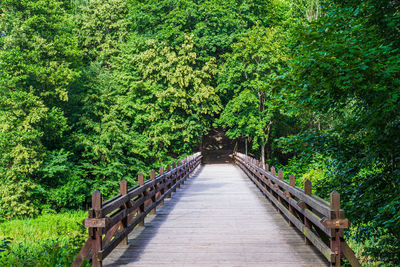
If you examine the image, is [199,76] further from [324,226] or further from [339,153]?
[324,226]

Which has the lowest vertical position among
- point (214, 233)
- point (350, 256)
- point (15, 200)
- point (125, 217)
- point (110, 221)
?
point (15, 200)

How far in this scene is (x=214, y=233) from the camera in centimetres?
665

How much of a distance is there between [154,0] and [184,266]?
28637 mm

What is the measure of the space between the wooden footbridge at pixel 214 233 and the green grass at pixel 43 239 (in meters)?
0.86

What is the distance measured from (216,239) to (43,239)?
9.58 meters

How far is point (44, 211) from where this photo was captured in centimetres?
2162

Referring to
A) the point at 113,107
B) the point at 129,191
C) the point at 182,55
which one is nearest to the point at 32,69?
the point at 113,107

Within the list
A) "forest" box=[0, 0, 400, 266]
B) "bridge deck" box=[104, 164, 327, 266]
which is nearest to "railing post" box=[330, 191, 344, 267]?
"bridge deck" box=[104, 164, 327, 266]

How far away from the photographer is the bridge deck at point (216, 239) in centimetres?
514

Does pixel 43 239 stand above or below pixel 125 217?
below

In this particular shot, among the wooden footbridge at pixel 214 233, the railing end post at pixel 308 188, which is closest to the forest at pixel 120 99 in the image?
the railing end post at pixel 308 188

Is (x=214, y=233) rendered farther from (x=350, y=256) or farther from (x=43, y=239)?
(x=43, y=239)

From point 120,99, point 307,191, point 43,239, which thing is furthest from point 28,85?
point 307,191

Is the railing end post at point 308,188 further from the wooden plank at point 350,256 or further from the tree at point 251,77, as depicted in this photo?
the tree at point 251,77
